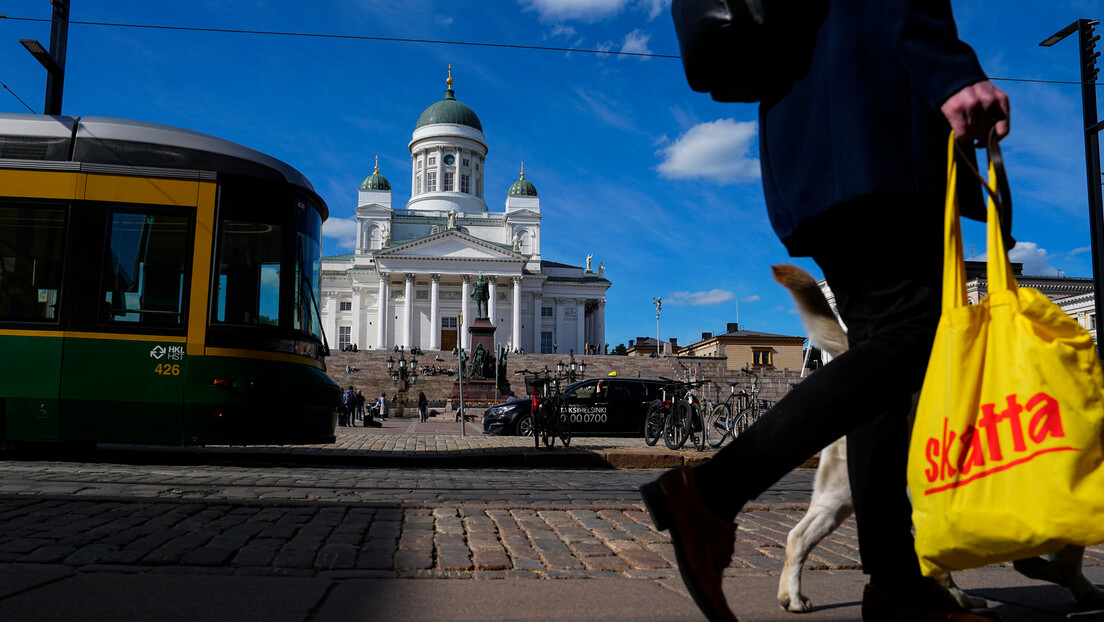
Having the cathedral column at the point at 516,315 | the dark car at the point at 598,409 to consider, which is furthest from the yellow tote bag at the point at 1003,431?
the cathedral column at the point at 516,315

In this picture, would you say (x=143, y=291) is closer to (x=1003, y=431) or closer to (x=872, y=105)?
(x=872, y=105)

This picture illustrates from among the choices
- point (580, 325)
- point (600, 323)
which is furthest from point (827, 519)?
point (600, 323)

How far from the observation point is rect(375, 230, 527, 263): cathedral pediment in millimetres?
78375

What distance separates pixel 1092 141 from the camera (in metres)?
12.0

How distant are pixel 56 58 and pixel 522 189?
78259mm

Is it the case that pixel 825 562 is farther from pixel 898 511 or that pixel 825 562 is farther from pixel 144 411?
pixel 144 411

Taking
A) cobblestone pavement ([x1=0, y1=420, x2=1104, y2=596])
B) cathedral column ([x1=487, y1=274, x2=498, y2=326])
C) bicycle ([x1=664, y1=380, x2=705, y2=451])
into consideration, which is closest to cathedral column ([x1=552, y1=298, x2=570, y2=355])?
cathedral column ([x1=487, y1=274, x2=498, y2=326])

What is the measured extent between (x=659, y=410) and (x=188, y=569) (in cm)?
1136

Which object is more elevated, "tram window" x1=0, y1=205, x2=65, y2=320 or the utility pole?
the utility pole

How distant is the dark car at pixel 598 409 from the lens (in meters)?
17.4

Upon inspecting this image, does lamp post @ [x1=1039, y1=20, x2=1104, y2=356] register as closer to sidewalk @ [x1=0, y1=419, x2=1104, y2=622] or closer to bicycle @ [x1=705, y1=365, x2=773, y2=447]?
bicycle @ [x1=705, y1=365, x2=773, y2=447]

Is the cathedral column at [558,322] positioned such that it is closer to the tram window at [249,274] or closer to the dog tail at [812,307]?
the tram window at [249,274]

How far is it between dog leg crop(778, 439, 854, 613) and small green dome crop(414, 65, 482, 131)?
88.2 m

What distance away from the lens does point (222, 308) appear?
8.23 meters
